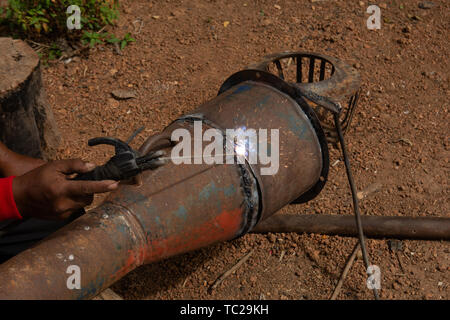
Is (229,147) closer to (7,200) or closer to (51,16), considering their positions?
(7,200)

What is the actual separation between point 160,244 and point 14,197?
622 mm

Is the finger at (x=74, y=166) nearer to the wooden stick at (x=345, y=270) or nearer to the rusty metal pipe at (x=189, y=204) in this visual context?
the rusty metal pipe at (x=189, y=204)

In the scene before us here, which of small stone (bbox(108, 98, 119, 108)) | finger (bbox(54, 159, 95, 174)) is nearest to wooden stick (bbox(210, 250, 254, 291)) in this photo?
finger (bbox(54, 159, 95, 174))

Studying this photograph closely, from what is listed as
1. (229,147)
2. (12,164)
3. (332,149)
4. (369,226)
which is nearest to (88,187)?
(229,147)

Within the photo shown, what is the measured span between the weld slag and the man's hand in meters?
0.39

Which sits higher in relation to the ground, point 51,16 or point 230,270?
point 51,16

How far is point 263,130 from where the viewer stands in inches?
85.4

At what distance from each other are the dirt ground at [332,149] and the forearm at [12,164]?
957 millimetres

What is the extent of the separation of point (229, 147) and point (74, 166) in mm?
664

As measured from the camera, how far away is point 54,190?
1.80 meters

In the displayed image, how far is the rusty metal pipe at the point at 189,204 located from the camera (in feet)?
5.33

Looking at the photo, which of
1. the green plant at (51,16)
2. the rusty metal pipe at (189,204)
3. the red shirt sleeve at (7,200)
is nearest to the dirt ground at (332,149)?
the green plant at (51,16)

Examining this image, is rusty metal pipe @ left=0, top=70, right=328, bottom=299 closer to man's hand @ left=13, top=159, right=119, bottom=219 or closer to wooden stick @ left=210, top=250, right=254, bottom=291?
man's hand @ left=13, top=159, right=119, bottom=219
